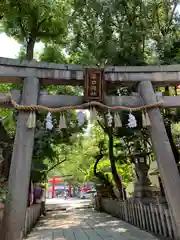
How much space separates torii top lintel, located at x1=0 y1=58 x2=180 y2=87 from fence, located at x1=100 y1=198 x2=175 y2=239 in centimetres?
343

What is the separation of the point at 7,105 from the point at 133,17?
640cm

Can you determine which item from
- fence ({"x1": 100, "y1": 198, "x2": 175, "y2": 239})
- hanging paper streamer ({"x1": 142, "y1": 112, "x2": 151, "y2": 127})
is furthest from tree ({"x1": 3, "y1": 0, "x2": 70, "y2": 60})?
fence ({"x1": 100, "y1": 198, "x2": 175, "y2": 239})

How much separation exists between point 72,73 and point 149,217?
182 inches

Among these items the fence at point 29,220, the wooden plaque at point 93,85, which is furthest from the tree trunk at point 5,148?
the wooden plaque at point 93,85

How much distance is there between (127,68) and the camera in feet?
19.6

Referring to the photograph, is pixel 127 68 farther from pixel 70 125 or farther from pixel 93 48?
pixel 70 125

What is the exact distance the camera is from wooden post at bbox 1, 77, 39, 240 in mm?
4262

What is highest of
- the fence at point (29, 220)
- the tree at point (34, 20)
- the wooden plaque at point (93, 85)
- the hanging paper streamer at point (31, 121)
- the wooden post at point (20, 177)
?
the tree at point (34, 20)

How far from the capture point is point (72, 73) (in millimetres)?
5738

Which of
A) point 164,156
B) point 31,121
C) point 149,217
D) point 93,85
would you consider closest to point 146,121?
point 164,156

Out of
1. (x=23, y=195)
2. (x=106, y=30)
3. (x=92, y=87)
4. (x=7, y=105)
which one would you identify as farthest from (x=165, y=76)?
(x=23, y=195)

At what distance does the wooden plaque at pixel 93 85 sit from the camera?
5.52 m

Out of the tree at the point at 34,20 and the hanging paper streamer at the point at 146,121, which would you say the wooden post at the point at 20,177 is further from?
the tree at the point at 34,20

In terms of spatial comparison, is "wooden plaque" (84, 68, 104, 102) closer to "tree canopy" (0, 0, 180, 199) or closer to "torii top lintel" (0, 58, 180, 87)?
"torii top lintel" (0, 58, 180, 87)
